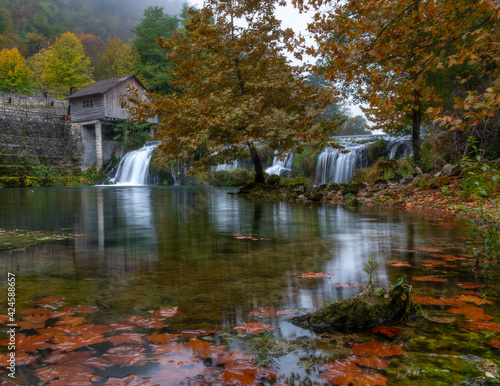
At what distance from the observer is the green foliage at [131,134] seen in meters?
37.1

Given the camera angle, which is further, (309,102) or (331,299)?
(309,102)

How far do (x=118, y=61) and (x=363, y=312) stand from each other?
2395 inches

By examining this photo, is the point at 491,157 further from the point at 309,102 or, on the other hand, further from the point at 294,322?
the point at 294,322

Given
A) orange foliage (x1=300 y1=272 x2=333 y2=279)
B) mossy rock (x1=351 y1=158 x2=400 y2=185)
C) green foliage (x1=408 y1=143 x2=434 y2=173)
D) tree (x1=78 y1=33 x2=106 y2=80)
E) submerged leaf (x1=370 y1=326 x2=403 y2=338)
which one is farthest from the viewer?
tree (x1=78 y1=33 x2=106 y2=80)

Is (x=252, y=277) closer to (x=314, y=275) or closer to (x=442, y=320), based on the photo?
(x=314, y=275)

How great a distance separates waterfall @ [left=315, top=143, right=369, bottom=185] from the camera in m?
21.5

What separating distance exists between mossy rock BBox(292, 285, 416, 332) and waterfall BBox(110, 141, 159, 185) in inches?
1229

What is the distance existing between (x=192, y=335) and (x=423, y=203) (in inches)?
345

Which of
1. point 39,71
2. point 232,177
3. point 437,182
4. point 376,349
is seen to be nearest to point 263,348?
point 376,349

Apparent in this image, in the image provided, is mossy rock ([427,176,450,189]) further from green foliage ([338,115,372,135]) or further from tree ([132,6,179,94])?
green foliage ([338,115,372,135])

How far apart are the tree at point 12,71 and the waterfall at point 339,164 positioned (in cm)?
4444

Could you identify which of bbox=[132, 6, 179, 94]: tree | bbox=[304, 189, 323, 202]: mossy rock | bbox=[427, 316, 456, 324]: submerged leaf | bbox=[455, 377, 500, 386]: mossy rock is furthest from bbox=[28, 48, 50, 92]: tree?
bbox=[455, 377, 500, 386]: mossy rock

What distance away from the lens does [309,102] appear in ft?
45.0

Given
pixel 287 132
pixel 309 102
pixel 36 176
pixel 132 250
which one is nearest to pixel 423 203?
pixel 287 132
